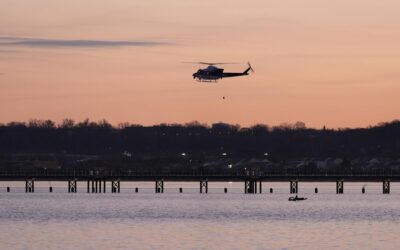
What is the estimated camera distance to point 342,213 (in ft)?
590

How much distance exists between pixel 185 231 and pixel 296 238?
15337 millimetres

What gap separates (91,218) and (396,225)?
38952 mm

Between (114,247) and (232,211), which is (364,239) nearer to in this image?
(114,247)

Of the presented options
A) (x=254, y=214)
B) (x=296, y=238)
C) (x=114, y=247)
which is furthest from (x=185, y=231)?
(x=254, y=214)

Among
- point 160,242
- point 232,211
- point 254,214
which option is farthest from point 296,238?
point 232,211

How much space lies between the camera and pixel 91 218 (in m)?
154

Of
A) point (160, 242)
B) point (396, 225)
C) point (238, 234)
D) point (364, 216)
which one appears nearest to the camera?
point (160, 242)

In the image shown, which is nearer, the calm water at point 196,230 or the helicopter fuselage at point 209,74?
the calm water at point 196,230

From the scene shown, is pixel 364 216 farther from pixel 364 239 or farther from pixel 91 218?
pixel 364 239

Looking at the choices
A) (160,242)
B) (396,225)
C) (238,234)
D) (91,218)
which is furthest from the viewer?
(91,218)

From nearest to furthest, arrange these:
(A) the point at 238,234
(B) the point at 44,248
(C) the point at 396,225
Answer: (B) the point at 44,248 < (A) the point at 238,234 < (C) the point at 396,225

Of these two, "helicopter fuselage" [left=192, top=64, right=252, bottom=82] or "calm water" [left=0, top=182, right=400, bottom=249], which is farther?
"helicopter fuselage" [left=192, top=64, right=252, bottom=82]

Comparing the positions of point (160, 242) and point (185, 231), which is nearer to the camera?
point (160, 242)

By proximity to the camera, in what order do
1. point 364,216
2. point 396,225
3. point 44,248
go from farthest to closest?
point 364,216 → point 396,225 → point 44,248
